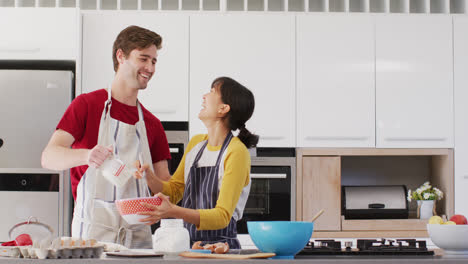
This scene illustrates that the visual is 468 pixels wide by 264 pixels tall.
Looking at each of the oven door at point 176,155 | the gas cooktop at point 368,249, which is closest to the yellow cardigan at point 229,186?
the gas cooktop at point 368,249

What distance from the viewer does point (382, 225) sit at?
3.31 meters

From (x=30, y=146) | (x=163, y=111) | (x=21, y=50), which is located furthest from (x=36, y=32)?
(x=163, y=111)

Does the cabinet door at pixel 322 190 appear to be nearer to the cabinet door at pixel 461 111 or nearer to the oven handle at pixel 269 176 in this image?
the oven handle at pixel 269 176

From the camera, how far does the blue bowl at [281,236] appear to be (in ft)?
4.53

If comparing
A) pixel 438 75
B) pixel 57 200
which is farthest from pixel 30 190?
pixel 438 75

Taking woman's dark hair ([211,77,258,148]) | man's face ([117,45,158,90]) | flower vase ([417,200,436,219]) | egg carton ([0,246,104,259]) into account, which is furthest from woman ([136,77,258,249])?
flower vase ([417,200,436,219])

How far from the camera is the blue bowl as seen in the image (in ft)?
4.53

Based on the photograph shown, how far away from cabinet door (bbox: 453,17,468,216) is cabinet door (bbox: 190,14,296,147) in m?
0.91

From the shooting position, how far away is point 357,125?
11.0 ft

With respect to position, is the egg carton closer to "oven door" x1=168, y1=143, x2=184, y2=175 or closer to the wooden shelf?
"oven door" x1=168, y1=143, x2=184, y2=175

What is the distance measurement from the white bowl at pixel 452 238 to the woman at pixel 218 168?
0.57m

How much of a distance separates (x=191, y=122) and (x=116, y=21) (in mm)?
675

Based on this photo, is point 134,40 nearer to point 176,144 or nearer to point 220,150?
point 220,150

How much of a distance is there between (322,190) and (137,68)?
58.7 inches
